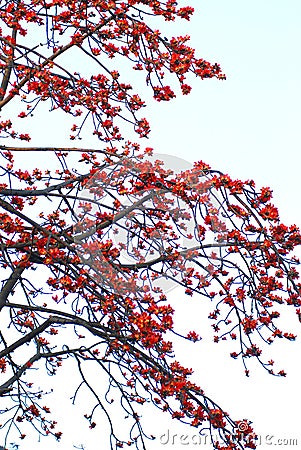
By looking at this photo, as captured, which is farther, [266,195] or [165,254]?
[165,254]

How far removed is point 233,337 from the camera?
6086 mm

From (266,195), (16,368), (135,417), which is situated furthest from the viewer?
(16,368)

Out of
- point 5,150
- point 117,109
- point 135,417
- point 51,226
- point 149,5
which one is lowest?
point 135,417

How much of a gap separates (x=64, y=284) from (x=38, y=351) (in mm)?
1630

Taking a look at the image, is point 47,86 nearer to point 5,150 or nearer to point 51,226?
point 5,150

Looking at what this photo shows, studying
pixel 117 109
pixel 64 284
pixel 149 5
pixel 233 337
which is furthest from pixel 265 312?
pixel 149 5

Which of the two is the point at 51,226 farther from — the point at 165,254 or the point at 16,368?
the point at 16,368

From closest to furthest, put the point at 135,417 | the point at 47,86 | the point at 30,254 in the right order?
the point at 30,254
the point at 47,86
the point at 135,417

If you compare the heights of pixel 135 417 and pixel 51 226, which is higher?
pixel 51 226

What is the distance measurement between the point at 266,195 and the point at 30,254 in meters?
1.92

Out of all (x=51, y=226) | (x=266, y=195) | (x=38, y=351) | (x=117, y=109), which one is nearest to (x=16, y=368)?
(x=38, y=351)

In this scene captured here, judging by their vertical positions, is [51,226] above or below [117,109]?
below

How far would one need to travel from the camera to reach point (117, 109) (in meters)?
6.72

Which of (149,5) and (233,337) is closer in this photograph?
(233,337)
